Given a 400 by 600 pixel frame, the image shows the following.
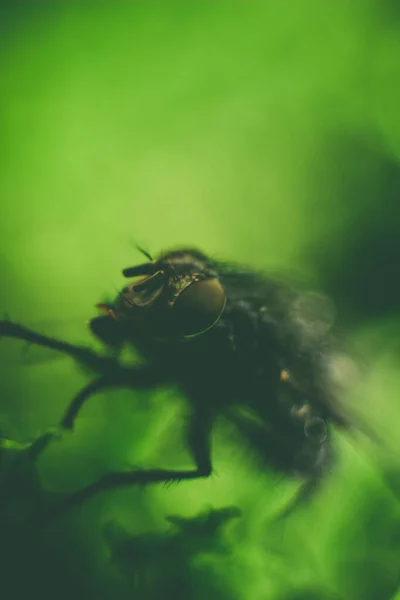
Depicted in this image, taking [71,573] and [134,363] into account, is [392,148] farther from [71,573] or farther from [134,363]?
[71,573]

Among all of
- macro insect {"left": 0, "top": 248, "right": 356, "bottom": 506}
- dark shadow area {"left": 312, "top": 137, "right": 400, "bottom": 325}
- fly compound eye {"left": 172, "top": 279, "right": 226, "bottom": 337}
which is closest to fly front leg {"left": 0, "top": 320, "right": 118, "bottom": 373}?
macro insect {"left": 0, "top": 248, "right": 356, "bottom": 506}

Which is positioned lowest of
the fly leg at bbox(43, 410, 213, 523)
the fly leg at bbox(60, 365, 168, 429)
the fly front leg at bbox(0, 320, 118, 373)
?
the fly leg at bbox(43, 410, 213, 523)

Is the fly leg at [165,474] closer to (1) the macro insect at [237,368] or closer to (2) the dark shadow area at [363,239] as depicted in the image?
(1) the macro insect at [237,368]

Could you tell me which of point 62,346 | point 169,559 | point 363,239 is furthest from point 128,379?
point 363,239

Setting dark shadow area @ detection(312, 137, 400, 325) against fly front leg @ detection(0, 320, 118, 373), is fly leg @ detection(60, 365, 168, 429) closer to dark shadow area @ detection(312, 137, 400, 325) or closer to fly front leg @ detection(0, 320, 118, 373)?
fly front leg @ detection(0, 320, 118, 373)

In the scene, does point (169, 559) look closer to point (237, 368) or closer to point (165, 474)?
point (165, 474)

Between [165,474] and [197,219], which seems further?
[197,219]

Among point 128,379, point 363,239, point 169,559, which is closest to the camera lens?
point 169,559

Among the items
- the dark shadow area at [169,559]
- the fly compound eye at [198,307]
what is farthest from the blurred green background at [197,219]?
the fly compound eye at [198,307]
